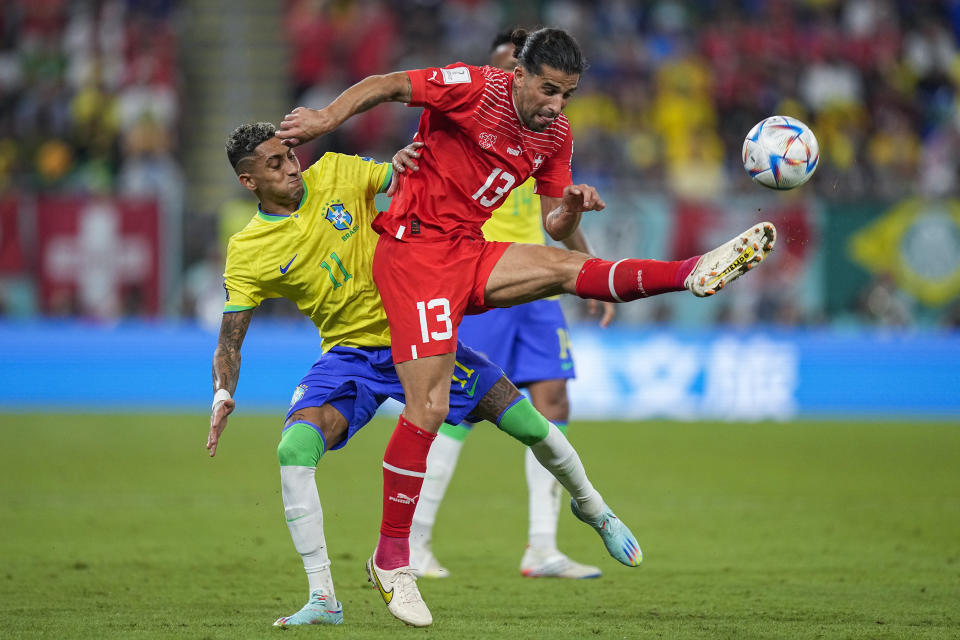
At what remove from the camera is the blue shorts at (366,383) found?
17.4ft

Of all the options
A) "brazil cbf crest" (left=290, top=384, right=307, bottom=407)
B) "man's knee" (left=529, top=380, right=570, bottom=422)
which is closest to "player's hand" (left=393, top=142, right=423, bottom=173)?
"brazil cbf crest" (left=290, top=384, right=307, bottom=407)

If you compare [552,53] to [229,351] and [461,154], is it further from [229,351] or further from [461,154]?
[229,351]

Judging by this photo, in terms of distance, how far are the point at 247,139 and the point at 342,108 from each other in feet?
2.24

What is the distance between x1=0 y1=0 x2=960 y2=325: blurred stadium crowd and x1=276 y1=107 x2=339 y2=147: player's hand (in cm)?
1009

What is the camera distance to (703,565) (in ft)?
21.6

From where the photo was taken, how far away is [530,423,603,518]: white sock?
5.55 meters

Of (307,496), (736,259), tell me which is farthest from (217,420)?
(736,259)

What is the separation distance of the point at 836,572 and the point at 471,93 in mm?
3214

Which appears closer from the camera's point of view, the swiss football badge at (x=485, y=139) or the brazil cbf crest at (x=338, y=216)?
the swiss football badge at (x=485, y=139)

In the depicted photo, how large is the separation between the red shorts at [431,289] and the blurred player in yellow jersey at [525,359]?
1586 millimetres

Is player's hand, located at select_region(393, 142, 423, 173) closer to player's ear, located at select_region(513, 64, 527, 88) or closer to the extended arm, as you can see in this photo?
player's ear, located at select_region(513, 64, 527, 88)

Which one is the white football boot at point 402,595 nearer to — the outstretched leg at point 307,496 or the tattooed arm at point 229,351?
the outstretched leg at point 307,496

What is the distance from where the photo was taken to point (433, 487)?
22.0ft

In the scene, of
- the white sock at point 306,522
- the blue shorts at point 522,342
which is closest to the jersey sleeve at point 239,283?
the white sock at point 306,522
